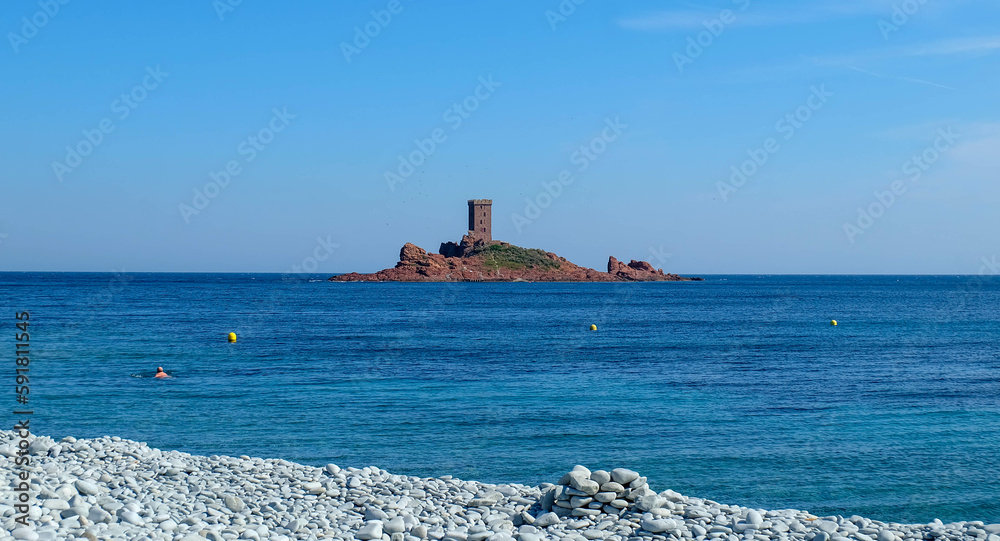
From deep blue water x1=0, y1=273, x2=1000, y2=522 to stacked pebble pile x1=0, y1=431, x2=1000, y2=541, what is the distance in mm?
2762

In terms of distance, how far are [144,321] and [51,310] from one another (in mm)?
20466

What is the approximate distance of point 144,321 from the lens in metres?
62.5

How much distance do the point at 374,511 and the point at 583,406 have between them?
12979mm

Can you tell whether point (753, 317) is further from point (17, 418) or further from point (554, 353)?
point (17, 418)

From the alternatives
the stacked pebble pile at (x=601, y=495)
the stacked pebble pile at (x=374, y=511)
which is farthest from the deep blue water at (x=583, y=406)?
the stacked pebble pile at (x=601, y=495)

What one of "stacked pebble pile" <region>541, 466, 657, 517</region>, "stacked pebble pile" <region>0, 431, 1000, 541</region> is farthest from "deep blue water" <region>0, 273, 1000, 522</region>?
"stacked pebble pile" <region>541, 466, 657, 517</region>

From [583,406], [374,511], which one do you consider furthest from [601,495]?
[583,406]

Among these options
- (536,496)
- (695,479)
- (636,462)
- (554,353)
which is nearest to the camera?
(536,496)

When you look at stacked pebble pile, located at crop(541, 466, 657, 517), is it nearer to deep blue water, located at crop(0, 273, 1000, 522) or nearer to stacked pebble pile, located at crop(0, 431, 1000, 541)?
stacked pebble pile, located at crop(0, 431, 1000, 541)

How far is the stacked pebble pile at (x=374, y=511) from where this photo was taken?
11.0m

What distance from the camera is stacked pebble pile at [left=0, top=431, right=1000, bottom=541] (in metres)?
11.0

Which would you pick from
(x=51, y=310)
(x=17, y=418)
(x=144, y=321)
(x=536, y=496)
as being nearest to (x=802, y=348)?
(x=536, y=496)

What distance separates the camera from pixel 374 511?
12.2 meters

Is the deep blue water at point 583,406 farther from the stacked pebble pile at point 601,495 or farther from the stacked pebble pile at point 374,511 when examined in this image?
the stacked pebble pile at point 601,495
